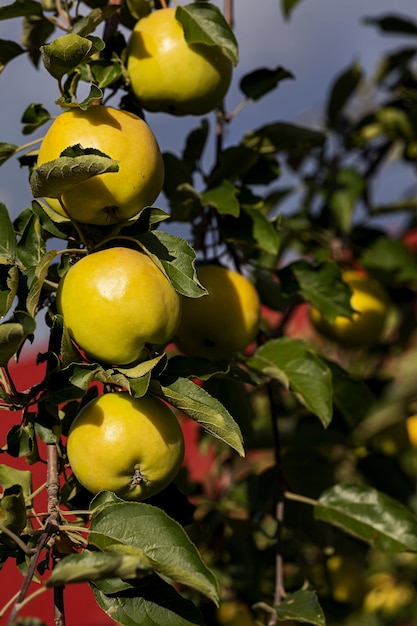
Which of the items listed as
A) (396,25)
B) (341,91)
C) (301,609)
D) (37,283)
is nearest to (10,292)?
(37,283)

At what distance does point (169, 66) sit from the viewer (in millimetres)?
1049

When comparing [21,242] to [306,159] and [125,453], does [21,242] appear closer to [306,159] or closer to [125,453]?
[125,453]

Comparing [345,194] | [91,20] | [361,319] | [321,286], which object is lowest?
[361,319]

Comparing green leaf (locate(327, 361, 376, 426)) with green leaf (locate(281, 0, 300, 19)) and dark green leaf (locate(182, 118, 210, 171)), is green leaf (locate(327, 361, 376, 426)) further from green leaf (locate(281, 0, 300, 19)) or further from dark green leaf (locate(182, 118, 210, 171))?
green leaf (locate(281, 0, 300, 19))

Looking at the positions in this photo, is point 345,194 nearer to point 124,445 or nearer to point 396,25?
point 396,25

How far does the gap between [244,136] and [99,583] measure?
896 mm

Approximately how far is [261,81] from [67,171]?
734mm

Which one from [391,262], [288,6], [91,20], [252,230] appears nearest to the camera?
[91,20]

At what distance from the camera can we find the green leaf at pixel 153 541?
28.1 inches

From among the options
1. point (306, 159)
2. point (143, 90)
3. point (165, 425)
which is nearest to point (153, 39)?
point (143, 90)

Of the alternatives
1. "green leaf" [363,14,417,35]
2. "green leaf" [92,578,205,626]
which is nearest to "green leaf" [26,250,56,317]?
"green leaf" [92,578,205,626]

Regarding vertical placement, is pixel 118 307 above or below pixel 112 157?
below

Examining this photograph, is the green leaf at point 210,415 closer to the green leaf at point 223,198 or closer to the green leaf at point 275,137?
the green leaf at point 223,198

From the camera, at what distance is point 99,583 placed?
808 millimetres
